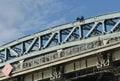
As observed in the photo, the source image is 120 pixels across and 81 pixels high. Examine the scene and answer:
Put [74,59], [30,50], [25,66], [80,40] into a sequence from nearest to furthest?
[74,59] < [25,66] < [80,40] < [30,50]

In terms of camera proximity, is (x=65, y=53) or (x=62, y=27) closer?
(x=65, y=53)

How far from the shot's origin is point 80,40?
5522 centimetres

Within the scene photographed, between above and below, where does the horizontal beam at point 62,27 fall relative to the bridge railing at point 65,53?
above

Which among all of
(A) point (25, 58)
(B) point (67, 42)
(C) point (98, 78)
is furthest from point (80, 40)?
(A) point (25, 58)

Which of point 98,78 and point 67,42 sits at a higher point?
point 67,42

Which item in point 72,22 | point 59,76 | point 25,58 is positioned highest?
point 72,22

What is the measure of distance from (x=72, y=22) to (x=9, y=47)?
12.3 meters

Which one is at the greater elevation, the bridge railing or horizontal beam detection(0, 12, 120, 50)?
horizontal beam detection(0, 12, 120, 50)

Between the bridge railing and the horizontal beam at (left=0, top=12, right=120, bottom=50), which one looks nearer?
the bridge railing

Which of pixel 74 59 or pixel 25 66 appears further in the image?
pixel 25 66

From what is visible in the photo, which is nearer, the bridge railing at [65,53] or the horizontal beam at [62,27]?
the bridge railing at [65,53]

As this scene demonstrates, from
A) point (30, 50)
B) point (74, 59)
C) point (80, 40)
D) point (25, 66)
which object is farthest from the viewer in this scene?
point (30, 50)

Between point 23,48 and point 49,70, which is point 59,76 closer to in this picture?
point 49,70

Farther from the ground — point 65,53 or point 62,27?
point 62,27
